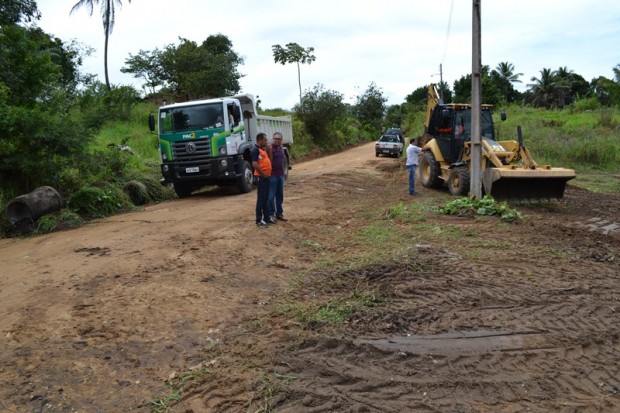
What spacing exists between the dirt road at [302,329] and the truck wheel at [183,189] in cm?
578

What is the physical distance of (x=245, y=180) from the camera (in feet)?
45.6

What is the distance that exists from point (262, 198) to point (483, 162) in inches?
217

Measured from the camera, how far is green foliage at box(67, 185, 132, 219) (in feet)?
37.2

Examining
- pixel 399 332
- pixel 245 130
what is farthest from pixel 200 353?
pixel 245 130

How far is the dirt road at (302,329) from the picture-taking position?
353 centimetres

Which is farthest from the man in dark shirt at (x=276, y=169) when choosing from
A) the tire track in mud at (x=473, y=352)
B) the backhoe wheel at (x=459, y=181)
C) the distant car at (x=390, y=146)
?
the distant car at (x=390, y=146)

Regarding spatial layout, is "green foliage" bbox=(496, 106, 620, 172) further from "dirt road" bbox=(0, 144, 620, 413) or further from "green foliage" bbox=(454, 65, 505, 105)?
"green foliage" bbox=(454, 65, 505, 105)

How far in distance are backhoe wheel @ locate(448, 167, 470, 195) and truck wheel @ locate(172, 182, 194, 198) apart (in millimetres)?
7273

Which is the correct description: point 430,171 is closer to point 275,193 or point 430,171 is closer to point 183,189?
point 275,193

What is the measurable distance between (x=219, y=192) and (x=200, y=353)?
11.1 metres

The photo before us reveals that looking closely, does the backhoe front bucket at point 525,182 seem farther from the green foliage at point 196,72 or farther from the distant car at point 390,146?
the green foliage at point 196,72

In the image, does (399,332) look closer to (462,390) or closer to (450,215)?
(462,390)

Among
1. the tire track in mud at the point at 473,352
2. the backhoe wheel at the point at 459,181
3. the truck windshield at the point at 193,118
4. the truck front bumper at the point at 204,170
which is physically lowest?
the tire track in mud at the point at 473,352

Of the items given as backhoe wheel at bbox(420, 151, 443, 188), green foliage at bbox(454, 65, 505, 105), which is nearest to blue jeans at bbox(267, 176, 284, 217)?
backhoe wheel at bbox(420, 151, 443, 188)
